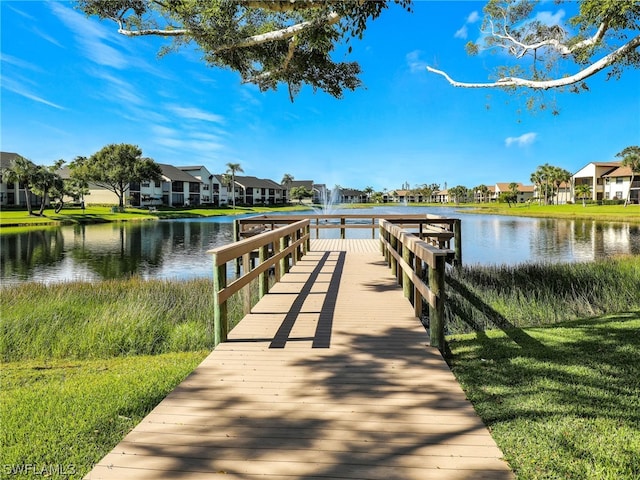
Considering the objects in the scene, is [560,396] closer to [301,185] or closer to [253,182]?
[253,182]

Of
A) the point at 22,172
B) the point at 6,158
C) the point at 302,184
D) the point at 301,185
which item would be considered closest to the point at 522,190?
the point at 302,184

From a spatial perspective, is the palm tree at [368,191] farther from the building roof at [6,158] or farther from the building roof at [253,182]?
the building roof at [6,158]

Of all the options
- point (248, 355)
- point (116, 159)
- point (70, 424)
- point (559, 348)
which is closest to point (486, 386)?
point (559, 348)

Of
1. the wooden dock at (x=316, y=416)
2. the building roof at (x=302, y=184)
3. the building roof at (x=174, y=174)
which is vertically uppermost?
the building roof at (x=302, y=184)

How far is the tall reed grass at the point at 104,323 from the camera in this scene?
666 centimetres

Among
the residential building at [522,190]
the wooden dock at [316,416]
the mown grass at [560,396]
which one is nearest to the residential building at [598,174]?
the residential building at [522,190]

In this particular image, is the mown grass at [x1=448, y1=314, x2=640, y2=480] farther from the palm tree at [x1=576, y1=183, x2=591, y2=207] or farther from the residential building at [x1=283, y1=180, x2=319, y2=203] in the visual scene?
the residential building at [x1=283, y1=180, x2=319, y2=203]

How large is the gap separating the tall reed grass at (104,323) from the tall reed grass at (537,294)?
485cm

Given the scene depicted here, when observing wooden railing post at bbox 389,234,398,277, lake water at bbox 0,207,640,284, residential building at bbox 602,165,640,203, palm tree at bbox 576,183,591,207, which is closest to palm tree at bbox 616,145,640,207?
residential building at bbox 602,165,640,203

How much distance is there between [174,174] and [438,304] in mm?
88484

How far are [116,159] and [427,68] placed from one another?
60.2m

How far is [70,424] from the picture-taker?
3.40 metres

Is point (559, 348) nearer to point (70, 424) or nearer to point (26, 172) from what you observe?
point (70, 424)

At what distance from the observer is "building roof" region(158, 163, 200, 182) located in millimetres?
83244
